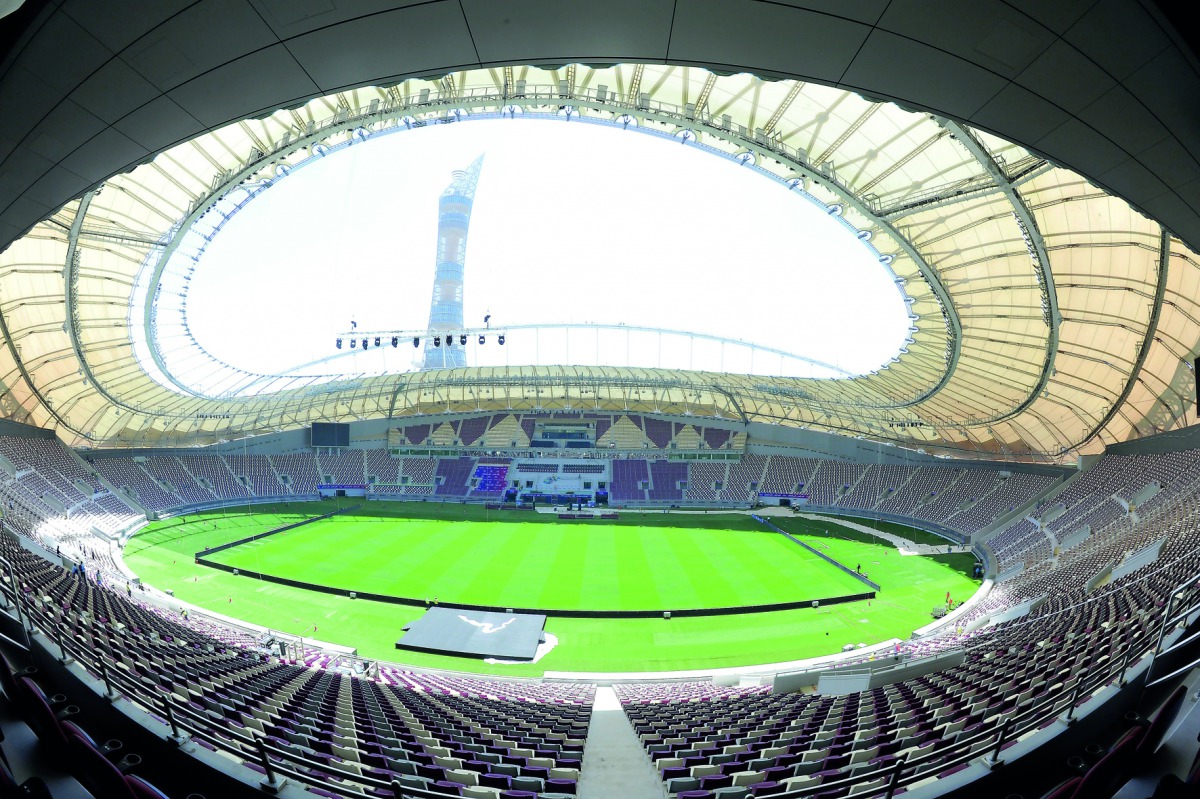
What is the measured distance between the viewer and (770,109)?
731 inches

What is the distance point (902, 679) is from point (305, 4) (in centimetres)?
1768

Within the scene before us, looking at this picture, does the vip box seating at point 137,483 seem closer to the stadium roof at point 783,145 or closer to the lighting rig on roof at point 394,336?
the stadium roof at point 783,145

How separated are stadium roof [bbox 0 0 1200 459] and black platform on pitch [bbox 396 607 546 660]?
17991 millimetres

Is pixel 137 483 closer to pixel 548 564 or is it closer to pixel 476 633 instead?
pixel 548 564

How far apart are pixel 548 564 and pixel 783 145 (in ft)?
83.9

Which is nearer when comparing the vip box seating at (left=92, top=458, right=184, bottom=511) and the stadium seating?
the stadium seating

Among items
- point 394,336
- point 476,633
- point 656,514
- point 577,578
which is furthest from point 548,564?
point 394,336

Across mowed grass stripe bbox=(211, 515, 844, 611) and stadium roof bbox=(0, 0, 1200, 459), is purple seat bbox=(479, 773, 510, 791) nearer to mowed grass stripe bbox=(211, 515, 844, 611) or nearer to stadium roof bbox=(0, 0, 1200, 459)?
stadium roof bbox=(0, 0, 1200, 459)

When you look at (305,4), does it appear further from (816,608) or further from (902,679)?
(816,608)

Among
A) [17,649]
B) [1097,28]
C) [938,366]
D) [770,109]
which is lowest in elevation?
[17,649]

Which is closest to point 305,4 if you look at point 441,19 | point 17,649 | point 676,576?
point 441,19

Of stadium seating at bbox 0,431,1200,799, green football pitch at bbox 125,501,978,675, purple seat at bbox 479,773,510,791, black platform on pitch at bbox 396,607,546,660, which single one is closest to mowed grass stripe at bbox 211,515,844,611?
green football pitch at bbox 125,501,978,675

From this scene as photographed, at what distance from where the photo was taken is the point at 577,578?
3022cm

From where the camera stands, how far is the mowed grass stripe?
27438 mm
